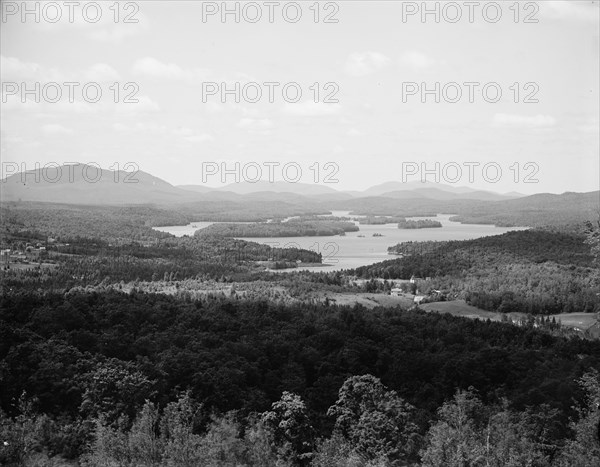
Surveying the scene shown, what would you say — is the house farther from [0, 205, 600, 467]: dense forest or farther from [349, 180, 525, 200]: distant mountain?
[349, 180, 525, 200]: distant mountain

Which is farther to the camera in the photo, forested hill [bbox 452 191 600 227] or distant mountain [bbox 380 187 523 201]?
distant mountain [bbox 380 187 523 201]

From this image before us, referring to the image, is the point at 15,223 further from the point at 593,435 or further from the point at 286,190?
the point at 286,190

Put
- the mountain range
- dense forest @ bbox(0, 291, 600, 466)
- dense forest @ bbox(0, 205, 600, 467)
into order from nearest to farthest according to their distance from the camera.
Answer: dense forest @ bbox(0, 205, 600, 467), dense forest @ bbox(0, 291, 600, 466), the mountain range

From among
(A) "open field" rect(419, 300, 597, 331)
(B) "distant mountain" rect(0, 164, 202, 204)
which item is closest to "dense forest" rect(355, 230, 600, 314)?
(A) "open field" rect(419, 300, 597, 331)

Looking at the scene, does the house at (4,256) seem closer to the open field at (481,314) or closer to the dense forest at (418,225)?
the open field at (481,314)

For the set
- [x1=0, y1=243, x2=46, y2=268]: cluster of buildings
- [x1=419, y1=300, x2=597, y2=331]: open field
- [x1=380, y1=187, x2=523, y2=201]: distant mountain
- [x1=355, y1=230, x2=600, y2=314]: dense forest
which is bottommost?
[x1=419, y1=300, x2=597, y2=331]: open field

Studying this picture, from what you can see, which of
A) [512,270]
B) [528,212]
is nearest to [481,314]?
[512,270]
